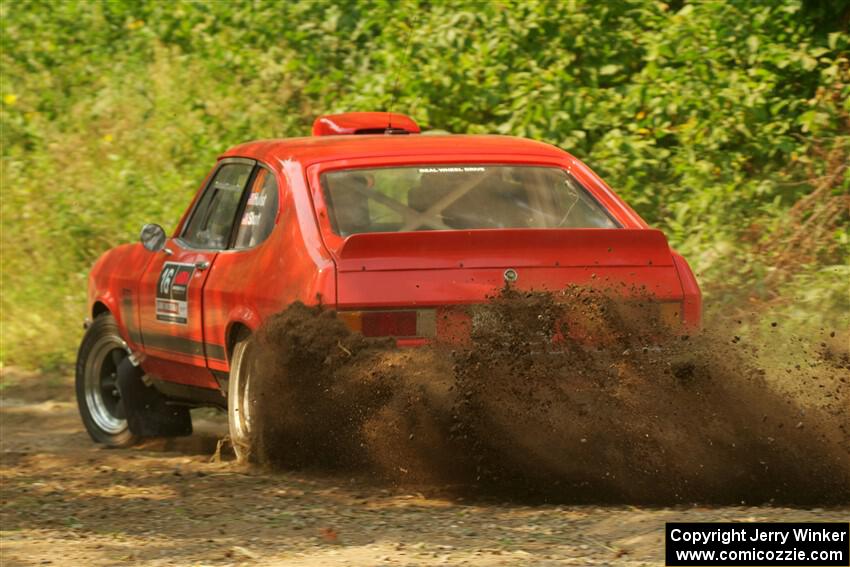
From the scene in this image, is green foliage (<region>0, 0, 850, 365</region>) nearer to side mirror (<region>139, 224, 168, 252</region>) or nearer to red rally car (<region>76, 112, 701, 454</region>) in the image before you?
red rally car (<region>76, 112, 701, 454</region>)

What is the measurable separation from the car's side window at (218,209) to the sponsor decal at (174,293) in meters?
0.17

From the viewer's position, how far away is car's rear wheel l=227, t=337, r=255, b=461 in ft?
23.1

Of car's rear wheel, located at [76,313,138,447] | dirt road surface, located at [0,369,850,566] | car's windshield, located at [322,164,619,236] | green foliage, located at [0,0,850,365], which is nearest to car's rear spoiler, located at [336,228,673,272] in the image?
car's windshield, located at [322,164,619,236]

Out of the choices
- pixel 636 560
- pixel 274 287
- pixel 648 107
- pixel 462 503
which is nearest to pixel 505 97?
pixel 648 107

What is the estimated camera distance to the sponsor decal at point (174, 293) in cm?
790

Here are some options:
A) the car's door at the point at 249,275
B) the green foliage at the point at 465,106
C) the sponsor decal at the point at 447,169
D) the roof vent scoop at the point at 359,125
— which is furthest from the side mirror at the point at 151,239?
the green foliage at the point at 465,106

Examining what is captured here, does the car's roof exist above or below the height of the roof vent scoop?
below

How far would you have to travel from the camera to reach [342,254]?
6.52m

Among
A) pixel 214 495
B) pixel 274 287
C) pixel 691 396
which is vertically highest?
pixel 274 287

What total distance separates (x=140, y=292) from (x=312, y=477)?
7.02 feet

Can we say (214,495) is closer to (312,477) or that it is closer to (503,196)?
(312,477)

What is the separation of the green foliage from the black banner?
4.61 meters

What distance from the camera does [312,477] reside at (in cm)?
682

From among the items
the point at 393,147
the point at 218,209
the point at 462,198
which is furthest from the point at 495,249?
the point at 218,209
